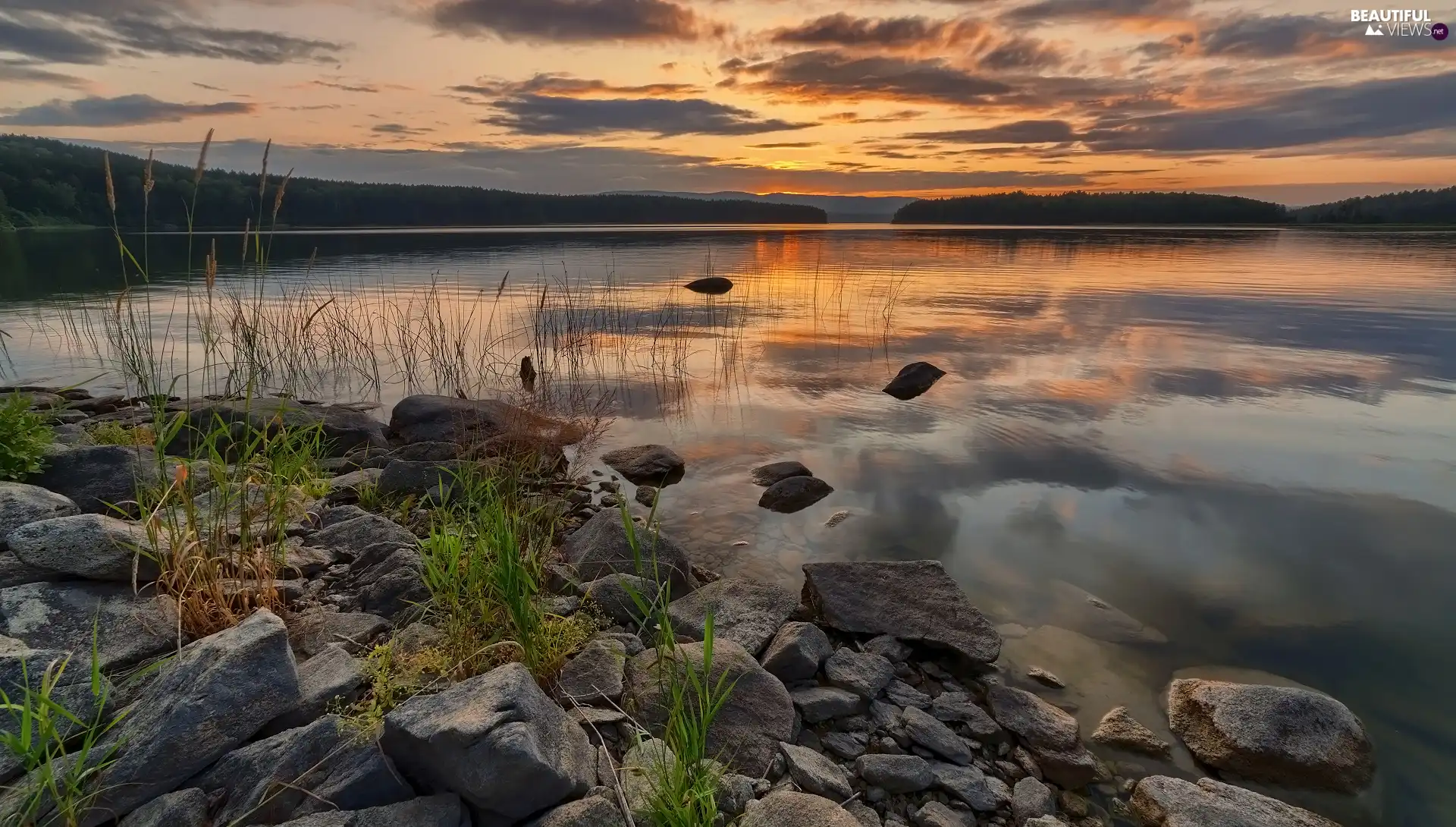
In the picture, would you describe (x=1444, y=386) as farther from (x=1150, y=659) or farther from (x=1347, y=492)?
(x=1150, y=659)

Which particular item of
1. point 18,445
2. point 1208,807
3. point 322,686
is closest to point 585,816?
point 322,686

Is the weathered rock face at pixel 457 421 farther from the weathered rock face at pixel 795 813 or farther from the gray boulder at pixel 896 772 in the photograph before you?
the weathered rock face at pixel 795 813

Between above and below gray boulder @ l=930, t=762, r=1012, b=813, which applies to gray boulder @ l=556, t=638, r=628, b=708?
above

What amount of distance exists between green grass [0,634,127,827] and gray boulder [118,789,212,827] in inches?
7.9

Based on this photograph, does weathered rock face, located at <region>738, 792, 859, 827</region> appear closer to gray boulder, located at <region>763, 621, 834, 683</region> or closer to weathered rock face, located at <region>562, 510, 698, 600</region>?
gray boulder, located at <region>763, 621, 834, 683</region>

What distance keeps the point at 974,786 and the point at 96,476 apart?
7.64m

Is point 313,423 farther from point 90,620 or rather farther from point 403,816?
point 403,816

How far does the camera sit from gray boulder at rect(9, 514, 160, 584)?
4.59 metres

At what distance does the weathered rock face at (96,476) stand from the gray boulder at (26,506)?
26.1 inches

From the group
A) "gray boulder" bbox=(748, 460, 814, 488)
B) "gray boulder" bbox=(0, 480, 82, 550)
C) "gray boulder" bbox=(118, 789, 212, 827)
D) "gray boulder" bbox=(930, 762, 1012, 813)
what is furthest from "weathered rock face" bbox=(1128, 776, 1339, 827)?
"gray boulder" bbox=(0, 480, 82, 550)

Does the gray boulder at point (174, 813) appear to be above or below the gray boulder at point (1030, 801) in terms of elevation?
above

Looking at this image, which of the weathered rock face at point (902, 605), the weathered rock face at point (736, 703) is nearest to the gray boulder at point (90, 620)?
the weathered rock face at point (736, 703)

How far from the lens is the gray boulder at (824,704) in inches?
200

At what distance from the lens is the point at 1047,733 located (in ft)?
16.4
